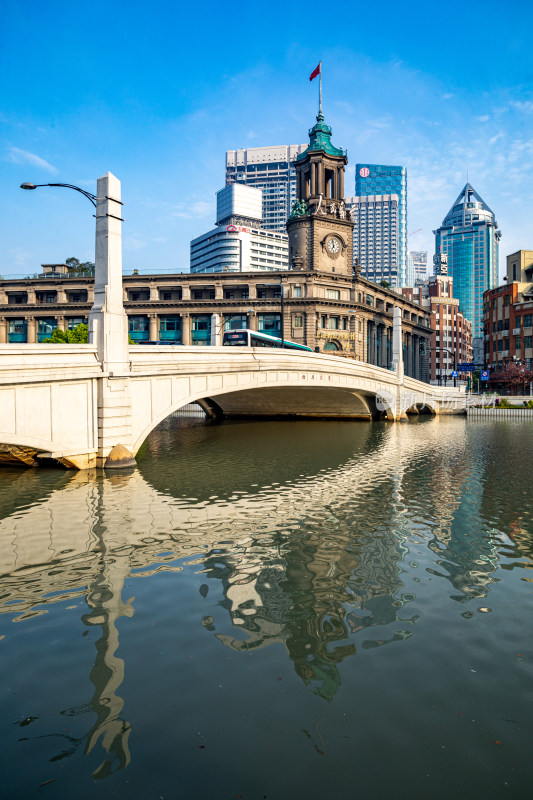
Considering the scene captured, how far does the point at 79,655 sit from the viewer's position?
21.9ft

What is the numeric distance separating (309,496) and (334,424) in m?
27.5

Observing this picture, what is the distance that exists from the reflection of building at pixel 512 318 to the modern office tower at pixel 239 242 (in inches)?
3309

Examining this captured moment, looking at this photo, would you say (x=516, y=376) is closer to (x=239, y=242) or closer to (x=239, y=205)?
(x=239, y=242)

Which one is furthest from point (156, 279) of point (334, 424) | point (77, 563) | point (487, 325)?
point (77, 563)

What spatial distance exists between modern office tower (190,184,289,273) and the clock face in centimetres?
7697

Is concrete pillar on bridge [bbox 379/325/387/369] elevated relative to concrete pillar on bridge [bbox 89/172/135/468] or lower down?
elevated

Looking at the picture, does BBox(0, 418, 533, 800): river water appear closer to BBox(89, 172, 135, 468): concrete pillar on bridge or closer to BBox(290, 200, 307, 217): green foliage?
BBox(89, 172, 135, 468): concrete pillar on bridge

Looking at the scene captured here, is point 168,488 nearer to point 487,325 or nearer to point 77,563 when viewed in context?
point 77,563

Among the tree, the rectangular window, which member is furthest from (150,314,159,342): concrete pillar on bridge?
the tree

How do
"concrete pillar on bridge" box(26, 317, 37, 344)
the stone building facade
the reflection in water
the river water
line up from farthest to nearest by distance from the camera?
"concrete pillar on bridge" box(26, 317, 37, 344), the stone building facade, the reflection in water, the river water

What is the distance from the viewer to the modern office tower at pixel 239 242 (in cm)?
16323

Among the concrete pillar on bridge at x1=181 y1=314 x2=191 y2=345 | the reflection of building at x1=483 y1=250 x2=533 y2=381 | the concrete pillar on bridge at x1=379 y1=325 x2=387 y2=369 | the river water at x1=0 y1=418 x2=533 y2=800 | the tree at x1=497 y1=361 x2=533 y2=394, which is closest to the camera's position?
the river water at x1=0 y1=418 x2=533 y2=800

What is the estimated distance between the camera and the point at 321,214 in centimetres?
7619

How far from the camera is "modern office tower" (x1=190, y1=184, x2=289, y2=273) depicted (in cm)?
16323
